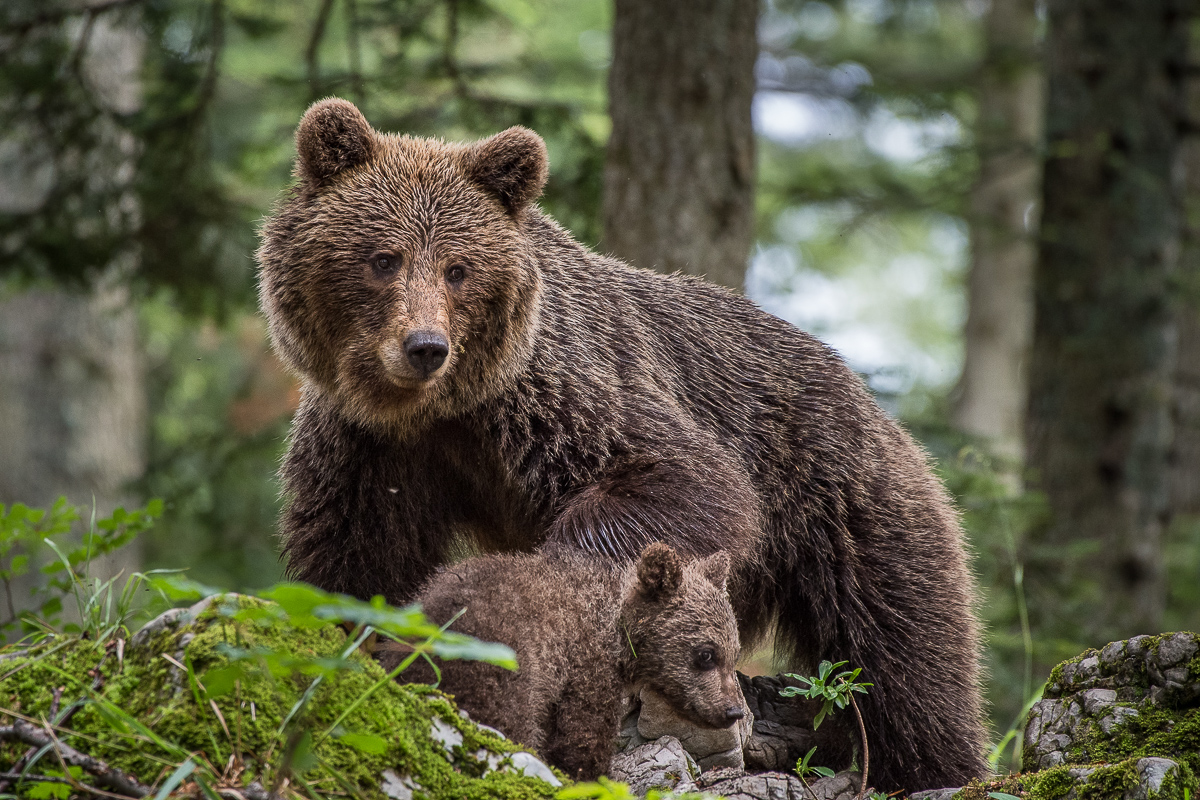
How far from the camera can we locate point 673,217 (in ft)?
22.1

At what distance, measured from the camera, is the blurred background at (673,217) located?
6840 mm

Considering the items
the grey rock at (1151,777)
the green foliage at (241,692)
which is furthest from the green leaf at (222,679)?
the grey rock at (1151,777)

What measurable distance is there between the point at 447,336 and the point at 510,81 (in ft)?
50.7

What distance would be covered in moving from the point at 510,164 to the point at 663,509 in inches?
63.3

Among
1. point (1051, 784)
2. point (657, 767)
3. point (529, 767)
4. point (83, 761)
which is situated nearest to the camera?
point (83, 761)

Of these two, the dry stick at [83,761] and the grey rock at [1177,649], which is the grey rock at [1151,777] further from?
the dry stick at [83,761]

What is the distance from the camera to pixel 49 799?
7.96 ft

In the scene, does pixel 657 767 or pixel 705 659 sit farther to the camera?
pixel 705 659

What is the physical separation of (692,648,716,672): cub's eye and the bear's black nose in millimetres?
1392

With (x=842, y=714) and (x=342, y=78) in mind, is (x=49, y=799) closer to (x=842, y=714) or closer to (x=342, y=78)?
(x=842, y=714)

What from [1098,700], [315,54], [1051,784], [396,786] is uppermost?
[315,54]

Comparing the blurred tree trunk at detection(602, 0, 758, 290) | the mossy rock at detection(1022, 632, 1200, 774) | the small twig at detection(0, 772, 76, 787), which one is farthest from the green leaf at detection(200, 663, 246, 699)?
the blurred tree trunk at detection(602, 0, 758, 290)

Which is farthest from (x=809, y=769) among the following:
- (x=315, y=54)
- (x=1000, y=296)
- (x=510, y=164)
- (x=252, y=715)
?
(x=1000, y=296)

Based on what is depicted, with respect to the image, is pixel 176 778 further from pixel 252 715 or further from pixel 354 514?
pixel 354 514
